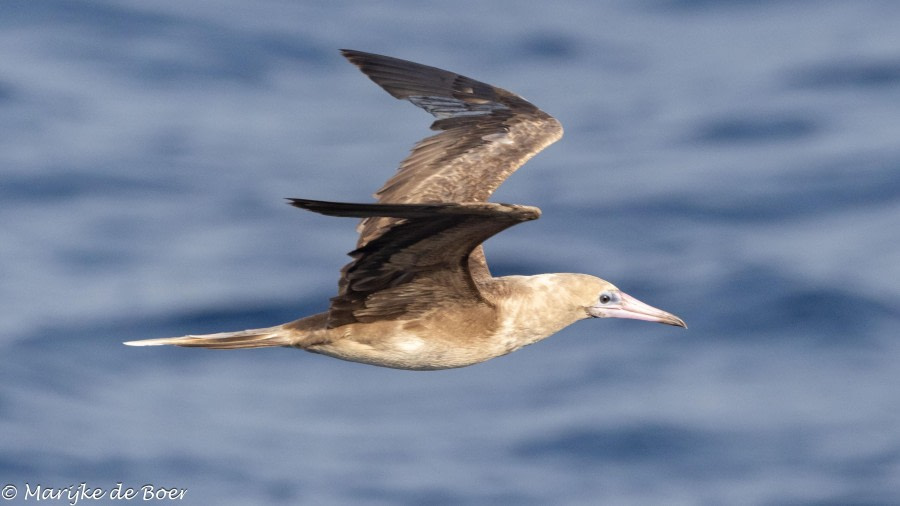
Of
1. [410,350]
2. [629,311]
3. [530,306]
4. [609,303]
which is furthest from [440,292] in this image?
[629,311]

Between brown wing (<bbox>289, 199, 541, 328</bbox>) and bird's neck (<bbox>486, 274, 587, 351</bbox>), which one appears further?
bird's neck (<bbox>486, 274, 587, 351</bbox>)

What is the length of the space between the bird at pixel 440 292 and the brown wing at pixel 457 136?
0.04 feet

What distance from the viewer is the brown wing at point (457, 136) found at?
1313cm

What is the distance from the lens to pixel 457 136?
13.6 meters

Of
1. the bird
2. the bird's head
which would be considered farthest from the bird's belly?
the bird's head

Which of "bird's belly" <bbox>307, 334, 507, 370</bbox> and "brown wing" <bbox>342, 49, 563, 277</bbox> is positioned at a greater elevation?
"brown wing" <bbox>342, 49, 563, 277</bbox>

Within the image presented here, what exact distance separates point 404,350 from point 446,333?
0.97 ft

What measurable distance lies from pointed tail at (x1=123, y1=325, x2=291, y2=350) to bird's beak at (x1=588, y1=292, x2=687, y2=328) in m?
2.07

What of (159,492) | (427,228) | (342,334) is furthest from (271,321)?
(427,228)

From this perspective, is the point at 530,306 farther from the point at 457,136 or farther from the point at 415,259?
the point at 457,136

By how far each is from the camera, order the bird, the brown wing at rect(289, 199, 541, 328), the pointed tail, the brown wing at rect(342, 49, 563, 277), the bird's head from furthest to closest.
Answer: the brown wing at rect(342, 49, 563, 277) → the bird's head → the pointed tail → the bird → the brown wing at rect(289, 199, 541, 328)

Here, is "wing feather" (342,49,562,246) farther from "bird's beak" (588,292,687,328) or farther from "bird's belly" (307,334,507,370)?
"bird's beak" (588,292,687,328)

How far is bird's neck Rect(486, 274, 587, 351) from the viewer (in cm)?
1197

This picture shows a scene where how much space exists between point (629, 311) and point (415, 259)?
1.83 m
